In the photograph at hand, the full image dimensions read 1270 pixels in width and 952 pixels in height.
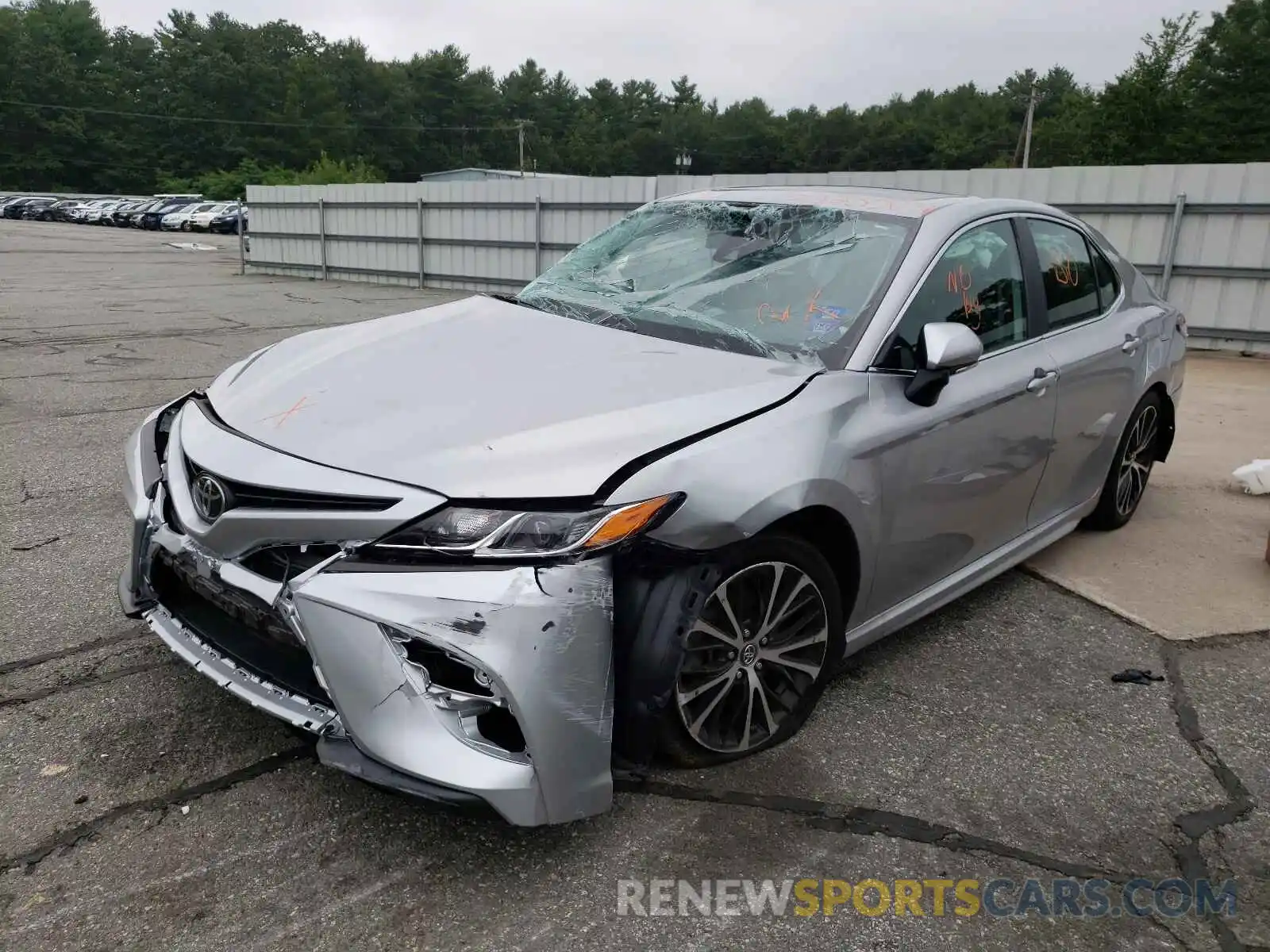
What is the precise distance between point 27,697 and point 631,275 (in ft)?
7.99

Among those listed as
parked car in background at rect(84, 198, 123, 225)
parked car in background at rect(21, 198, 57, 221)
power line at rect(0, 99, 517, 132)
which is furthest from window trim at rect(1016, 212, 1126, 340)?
power line at rect(0, 99, 517, 132)

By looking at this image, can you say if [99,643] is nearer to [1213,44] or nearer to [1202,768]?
[1202,768]

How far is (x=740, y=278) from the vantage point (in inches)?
131

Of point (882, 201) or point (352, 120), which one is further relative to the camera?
point (352, 120)

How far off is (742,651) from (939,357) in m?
1.06

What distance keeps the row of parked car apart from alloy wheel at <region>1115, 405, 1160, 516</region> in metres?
37.1

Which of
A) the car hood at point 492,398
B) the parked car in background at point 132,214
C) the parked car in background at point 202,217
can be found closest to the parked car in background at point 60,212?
the parked car in background at point 132,214

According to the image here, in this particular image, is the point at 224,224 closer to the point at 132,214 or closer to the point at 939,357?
the point at 132,214

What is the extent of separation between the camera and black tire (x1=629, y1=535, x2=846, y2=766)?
7.67 feet

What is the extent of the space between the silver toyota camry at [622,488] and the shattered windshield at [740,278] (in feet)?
0.05

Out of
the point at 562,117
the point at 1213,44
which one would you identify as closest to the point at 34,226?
the point at 1213,44

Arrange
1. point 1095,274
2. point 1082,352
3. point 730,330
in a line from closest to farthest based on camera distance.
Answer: point 730,330 → point 1082,352 → point 1095,274

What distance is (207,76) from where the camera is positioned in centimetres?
8338

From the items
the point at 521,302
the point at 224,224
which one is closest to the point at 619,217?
the point at 521,302
